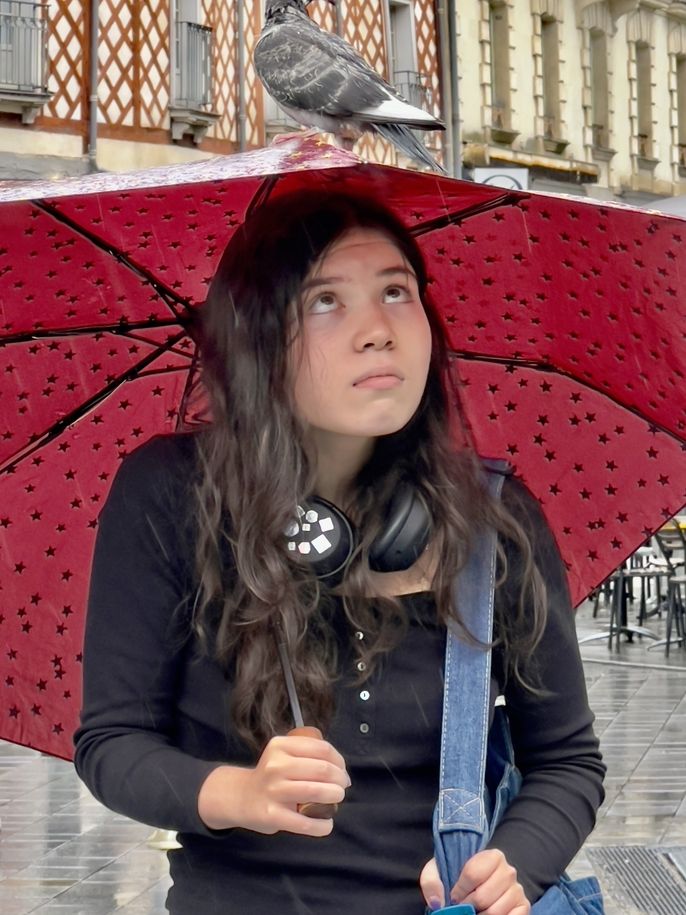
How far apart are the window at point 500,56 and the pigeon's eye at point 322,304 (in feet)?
102

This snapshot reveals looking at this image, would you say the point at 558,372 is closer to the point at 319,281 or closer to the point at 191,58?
the point at 319,281

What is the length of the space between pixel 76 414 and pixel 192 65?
23.3 meters

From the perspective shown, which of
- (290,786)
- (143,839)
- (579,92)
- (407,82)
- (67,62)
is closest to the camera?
(290,786)

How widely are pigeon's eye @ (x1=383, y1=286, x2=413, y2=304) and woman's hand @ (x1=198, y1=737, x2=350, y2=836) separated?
2.00 ft

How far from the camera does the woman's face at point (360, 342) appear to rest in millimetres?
2137

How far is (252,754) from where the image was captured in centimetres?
206

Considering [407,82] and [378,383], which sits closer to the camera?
[378,383]

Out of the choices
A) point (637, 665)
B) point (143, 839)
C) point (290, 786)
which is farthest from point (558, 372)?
point (637, 665)

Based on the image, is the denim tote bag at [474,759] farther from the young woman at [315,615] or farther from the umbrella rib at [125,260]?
the umbrella rib at [125,260]

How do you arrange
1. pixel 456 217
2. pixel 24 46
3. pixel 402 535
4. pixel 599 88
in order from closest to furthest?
pixel 402 535 < pixel 456 217 < pixel 24 46 < pixel 599 88

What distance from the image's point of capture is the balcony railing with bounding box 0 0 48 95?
73.4 ft

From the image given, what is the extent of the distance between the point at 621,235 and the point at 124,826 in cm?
522

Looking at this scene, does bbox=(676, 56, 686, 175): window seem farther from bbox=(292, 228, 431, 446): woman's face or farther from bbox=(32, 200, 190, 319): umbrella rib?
bbox=(292, 228, 431, 446): woman's face

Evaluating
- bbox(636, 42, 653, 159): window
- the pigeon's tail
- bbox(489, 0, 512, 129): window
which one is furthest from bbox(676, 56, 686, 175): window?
the pigeon's tail
